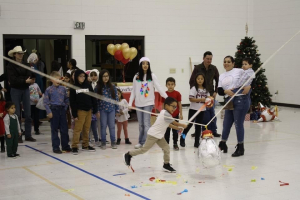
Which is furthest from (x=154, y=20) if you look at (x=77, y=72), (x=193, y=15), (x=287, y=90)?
(x=77, y=72)

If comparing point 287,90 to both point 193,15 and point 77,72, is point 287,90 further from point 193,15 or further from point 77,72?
point 77,72

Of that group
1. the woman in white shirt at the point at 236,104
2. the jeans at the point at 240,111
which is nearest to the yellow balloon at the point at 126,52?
the woman in white shirt at the point at 236,104

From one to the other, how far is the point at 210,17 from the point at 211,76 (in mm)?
7187

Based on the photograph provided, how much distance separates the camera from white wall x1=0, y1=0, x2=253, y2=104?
43.0 ft

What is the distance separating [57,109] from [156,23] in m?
7.52

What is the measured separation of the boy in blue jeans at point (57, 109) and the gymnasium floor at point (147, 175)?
0.87 feet

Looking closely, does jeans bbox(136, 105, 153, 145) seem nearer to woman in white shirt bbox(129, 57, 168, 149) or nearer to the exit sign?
woman in white shirt bbox(129, 57, 168, 149)

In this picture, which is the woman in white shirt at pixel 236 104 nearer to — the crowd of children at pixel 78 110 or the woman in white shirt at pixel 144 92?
the crowd of children at pixel 78 110

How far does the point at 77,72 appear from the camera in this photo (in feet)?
27.4

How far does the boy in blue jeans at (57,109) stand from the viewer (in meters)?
8.39

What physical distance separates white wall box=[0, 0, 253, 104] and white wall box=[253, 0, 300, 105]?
543mm

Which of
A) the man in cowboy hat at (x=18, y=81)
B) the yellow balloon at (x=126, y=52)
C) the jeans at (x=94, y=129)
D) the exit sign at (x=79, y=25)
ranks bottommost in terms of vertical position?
the jeans at (x=94, y=129)

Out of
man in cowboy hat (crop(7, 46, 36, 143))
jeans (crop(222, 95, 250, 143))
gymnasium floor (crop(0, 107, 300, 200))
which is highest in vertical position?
man in cowboy hat (crop(7, 46, 36, 143))

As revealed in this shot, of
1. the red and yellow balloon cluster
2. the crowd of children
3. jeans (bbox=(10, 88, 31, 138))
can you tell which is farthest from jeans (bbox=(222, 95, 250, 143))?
the red and yellow balloon cluster
